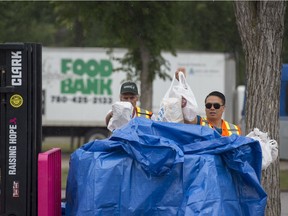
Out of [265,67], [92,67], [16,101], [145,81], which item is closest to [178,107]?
[16,101]

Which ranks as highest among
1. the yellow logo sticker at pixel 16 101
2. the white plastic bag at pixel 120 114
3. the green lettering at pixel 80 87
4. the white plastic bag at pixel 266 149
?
the yellow logo sticker at pixel 16 101

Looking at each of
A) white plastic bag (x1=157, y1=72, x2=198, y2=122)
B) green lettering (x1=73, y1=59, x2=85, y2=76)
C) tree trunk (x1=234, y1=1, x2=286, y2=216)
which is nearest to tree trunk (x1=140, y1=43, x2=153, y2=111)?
green lettering (x1=73, y1=59, x2=85, y2=76)

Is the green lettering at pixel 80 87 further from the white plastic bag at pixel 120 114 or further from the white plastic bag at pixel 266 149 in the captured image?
the white plastic bag at pixel 266 149

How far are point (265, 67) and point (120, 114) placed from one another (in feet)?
8.42

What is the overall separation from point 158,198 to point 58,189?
1047mm

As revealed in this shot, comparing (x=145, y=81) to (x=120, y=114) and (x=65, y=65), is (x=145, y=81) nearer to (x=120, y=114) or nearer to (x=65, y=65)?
(x=65, y=65)

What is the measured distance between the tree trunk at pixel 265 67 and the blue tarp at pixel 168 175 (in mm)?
2940

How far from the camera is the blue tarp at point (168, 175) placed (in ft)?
17.1

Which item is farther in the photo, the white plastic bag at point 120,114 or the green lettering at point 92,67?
the green lettering at point 92,67

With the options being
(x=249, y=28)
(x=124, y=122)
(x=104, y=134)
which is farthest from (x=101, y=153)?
(x=104, y=134)

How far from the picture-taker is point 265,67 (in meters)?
8.46

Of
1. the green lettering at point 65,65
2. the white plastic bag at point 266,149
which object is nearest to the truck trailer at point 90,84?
the green lettering at point 65,65

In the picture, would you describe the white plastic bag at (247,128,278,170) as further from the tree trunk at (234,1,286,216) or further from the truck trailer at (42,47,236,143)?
the truck trailer at (42,47,236,143)

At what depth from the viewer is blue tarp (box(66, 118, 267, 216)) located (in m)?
5.20
